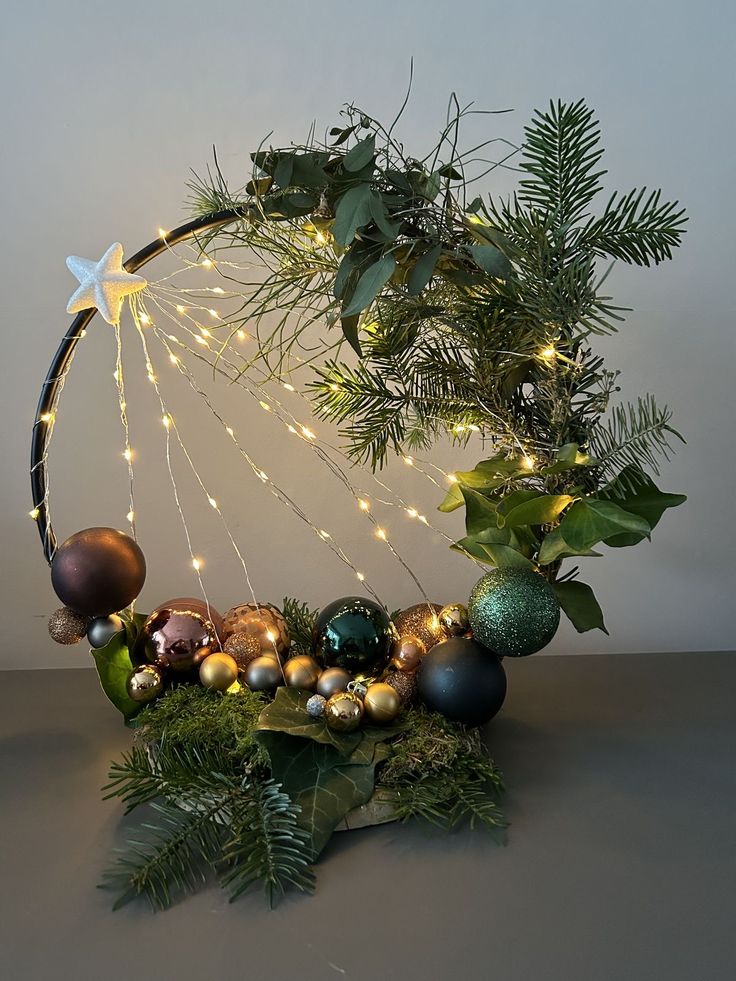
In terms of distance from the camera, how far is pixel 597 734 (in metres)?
0.82

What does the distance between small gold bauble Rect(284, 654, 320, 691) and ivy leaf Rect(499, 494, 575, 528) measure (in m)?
0.22

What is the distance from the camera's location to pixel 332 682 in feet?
2.49

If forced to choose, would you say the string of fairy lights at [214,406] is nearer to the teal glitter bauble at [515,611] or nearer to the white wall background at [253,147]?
the white wall background at [253,147]

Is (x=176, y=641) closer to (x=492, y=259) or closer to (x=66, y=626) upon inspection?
(x=66, y=626)

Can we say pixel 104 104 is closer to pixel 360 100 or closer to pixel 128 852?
pixel 360 100

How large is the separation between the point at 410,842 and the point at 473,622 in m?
0.18

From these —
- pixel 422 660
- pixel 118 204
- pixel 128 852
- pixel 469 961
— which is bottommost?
pixel 469 961

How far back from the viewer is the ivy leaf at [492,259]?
627 mm

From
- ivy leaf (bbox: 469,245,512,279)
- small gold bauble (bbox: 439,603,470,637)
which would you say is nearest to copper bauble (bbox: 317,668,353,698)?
small gold bauble (bbox: 439,603,470,637)

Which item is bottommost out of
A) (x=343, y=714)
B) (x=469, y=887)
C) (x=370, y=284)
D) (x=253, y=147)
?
(x=469, y=887)

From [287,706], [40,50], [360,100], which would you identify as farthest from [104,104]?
[287,706]

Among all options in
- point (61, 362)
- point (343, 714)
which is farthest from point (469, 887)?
point (61, 362)

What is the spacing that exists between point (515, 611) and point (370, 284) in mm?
280

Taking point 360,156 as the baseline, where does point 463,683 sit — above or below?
below
